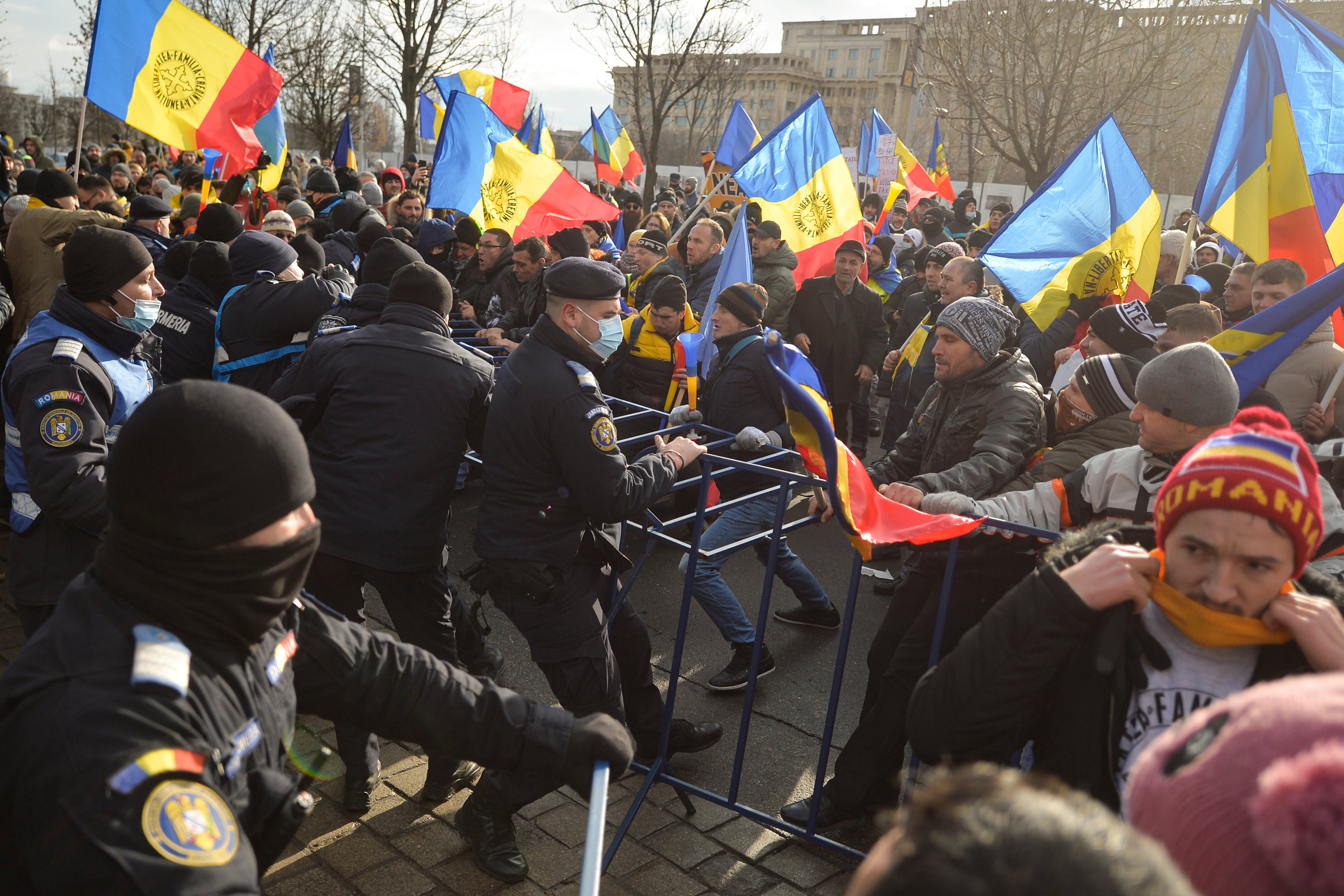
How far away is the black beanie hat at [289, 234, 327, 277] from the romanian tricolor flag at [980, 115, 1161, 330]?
4.53 metres

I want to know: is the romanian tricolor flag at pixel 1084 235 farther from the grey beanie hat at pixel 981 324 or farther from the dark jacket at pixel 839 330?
the dark jacket at pixel 839 330

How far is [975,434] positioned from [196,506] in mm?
3091

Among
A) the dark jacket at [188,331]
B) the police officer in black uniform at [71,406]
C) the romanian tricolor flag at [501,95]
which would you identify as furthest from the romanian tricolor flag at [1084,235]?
the romanian tricolor flag at [501,95]

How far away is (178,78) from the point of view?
22.4ft

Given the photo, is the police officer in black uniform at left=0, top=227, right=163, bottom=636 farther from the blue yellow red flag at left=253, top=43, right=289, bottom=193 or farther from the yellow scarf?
the blue yellow red flag at left=253, top=43, right=289, bottom=193

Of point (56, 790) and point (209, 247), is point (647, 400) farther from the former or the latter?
point (56, 790)

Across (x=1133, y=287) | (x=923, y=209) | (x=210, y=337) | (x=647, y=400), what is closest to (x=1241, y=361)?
(x=1133, y=287)

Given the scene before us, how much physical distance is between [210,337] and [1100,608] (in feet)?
15.6

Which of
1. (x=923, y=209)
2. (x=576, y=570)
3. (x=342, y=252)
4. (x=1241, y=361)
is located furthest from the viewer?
(x=923, y=209)

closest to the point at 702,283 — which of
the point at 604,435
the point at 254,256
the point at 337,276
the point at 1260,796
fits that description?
the point at 337,276

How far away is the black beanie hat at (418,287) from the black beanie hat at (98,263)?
0.88 metres

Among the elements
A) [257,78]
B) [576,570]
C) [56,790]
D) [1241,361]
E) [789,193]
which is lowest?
[576,570]

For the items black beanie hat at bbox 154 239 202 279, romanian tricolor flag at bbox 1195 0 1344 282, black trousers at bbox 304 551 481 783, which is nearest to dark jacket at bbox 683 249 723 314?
black beanie hat at bbox 154 239 202 279

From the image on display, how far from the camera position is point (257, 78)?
24.0 ft
